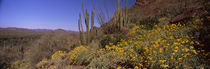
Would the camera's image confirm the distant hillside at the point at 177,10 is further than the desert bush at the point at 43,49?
No

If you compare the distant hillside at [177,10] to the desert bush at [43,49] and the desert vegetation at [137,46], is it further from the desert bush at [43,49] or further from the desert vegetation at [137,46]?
the desert bush at [43,49]

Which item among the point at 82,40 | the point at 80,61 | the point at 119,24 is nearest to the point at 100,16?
the point at 119,24

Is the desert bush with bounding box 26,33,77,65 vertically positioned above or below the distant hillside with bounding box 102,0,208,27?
below

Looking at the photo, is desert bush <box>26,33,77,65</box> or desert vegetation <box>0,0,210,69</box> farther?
desert bush <box>26,33,77,65</box>

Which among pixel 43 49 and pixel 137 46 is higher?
pixel 137 46

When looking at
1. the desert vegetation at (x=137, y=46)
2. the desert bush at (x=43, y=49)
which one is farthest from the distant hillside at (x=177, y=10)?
the desert bush at (x=43, y=49)

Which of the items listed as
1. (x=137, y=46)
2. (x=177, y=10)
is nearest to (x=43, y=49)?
(x=137, y=46)


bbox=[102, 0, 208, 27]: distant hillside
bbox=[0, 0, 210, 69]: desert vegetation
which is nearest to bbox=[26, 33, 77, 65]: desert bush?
bbox=[0, 0, 210, 69]: desert vegetation

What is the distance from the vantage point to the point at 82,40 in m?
6.41

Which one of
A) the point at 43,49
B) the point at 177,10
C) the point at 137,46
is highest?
the point at 177,10

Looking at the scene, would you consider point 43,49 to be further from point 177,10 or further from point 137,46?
point 177,10

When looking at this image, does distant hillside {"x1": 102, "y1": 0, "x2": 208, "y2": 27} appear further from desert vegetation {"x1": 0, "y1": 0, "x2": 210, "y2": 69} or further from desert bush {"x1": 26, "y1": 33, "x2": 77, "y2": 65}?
desert bush {"x1": 26, "y1": 33, "x2": 77, "y2": 65}

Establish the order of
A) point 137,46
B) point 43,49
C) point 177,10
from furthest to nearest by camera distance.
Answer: point 177,10 < point 43,49 < point 137,46

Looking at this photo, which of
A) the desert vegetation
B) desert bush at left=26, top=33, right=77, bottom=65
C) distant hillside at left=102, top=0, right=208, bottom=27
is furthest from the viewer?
desert bush at left=26, top=33, right=77, bottom=65
